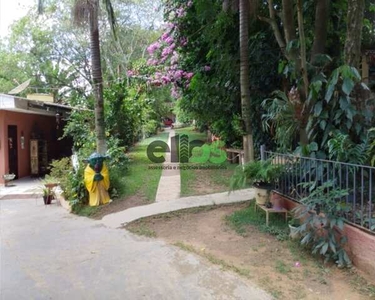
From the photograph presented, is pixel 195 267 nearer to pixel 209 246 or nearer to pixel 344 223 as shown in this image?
pixel 209 246

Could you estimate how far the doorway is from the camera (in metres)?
12.0

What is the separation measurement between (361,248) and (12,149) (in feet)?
39.6

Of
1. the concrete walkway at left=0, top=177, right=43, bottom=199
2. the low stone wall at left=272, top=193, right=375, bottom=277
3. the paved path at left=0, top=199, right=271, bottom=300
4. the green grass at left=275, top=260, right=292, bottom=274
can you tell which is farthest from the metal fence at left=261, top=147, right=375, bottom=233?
the concrete walkway at left=0, top=177, right=43, bottom=199

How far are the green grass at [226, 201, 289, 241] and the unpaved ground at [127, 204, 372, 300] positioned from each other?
0.10m

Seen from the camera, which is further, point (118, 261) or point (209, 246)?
point (209, 246)

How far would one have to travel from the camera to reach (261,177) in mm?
5148

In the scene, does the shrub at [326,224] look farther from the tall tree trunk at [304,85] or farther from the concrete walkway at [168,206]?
the concrete walkway at [168,206]

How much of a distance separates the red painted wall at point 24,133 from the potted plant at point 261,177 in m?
9.23

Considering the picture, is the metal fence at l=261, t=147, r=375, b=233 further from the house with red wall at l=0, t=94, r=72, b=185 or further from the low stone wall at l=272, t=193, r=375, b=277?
the house with red wall at l=0, t=94, r=72, b=185

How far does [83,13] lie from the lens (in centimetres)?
684

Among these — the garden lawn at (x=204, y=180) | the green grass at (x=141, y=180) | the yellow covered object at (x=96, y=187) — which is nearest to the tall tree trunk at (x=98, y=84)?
the yellow covered object at (x=96, y=187)

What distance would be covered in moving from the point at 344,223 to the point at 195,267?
1779 mm

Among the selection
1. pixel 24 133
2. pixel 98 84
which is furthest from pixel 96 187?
pixel 24 133

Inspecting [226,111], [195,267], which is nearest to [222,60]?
[226,111]
